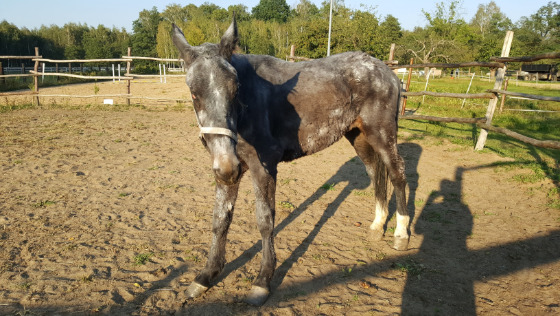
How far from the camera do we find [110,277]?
9.86ft

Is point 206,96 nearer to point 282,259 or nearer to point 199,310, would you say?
point 199,310

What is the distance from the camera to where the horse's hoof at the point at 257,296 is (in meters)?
2.75

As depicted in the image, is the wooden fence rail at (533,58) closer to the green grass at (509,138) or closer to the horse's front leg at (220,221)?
the green grass at (509,138)

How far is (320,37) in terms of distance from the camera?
30.8 m

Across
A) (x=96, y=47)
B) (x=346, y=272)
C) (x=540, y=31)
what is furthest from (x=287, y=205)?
A: (x=540, y=31)

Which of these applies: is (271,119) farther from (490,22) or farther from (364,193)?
(490,22)

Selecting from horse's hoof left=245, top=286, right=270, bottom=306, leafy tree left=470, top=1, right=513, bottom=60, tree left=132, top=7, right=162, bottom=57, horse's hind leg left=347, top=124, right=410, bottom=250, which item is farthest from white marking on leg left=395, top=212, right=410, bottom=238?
leafy tree left=470, top=1, right=513, bottom=60

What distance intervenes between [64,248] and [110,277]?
874 millimetres

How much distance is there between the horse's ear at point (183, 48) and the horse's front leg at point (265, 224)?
1.14 meters

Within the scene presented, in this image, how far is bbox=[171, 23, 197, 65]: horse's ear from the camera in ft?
7.80

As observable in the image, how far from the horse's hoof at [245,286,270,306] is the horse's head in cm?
119

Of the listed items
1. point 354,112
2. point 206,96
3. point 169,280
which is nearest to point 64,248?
point 169,280

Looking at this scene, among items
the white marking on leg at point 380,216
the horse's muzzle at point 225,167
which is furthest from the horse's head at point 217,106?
the white marking on leg at point 380,216

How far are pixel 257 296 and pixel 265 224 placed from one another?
0.63m
